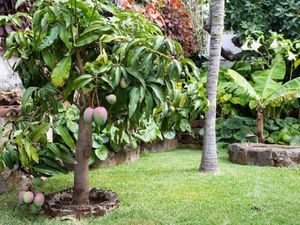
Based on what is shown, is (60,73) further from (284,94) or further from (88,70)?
(284,94)

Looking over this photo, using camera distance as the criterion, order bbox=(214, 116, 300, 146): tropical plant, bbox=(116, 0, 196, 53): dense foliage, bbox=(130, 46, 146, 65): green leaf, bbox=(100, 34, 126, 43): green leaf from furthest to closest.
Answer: bbox=(116, 0, 196, 53): dense foliage < bbox=(214, 116, 300, 146): tropical plant < bbox=(100, 34, 126, 43): green leaf < bbox=(130, 46, 146, 65): green leaf

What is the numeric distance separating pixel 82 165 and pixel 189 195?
1070mm

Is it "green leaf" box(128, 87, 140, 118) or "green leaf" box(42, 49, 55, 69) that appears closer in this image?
"green leaf" box(128, 87, 140, 118)

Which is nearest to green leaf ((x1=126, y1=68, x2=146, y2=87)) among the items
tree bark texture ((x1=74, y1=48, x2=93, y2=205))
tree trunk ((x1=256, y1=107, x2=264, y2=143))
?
tree bark texture ((x1=74, y1=48, x2=93, y2=205))

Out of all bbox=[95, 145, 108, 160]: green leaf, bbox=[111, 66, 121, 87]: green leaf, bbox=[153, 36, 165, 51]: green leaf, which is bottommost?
bbox=[95, 145, 108, 160]: green leaf

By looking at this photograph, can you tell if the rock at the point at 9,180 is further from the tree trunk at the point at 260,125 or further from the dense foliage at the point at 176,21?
the dense foliage at the point at 176,21

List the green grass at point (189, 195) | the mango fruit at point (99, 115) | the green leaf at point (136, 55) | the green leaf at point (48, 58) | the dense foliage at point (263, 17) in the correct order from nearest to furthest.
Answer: the mango fruit at point (99, 115) < the green leaf at point (136, 55) < the green leaf at point (48, 58) < the green grass at point (189, 195) < the dense foliage at point (263, 17)

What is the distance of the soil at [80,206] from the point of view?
336cm

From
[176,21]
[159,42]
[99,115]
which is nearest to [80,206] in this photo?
[99,115]

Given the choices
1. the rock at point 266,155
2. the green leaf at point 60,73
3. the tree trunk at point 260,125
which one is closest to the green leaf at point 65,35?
the green leaf at point 60,73

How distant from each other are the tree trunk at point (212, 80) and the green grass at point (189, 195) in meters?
0.19

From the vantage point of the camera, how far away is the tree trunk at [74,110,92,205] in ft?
11.5

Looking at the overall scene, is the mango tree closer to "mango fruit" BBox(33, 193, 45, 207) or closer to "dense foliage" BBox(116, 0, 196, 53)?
"mango fruit" BBox(33, 193, 45, 207)

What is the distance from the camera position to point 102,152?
17.9 ft
